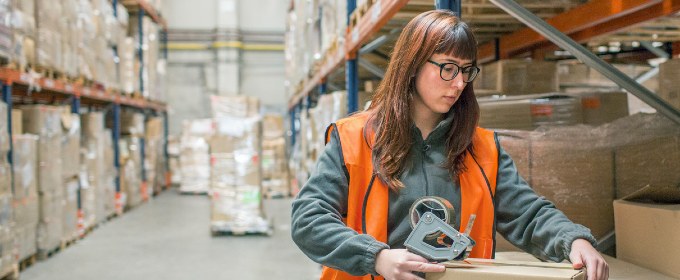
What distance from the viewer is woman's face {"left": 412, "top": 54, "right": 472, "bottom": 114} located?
1.57 meters

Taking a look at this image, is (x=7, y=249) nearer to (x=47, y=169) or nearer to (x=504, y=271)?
(x=47, y=169)

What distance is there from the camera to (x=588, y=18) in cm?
287

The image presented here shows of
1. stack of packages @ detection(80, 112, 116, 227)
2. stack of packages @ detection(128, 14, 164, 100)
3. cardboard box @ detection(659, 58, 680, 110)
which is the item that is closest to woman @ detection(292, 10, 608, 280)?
cardboard box @ detection(659, 58, 680, 110)

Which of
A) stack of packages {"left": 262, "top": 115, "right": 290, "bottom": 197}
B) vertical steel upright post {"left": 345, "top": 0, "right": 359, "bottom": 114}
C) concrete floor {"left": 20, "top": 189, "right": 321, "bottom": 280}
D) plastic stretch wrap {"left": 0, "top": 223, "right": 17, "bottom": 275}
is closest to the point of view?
vertical steel upright post {"left": 345, "top": 0, "right": 359, "bottom": 114}

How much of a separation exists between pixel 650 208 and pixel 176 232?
20.2 feet

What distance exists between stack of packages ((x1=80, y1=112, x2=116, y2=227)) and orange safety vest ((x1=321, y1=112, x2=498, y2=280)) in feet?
19.9

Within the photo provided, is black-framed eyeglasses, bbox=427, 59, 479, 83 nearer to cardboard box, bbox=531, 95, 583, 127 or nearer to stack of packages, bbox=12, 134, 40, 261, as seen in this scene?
cardboard box, bbox=531, 95, 583, 127

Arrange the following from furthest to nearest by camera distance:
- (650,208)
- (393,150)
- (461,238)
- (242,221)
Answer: (242,221) < (650,208) < (393,150) < (461,238)

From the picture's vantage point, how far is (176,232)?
7336mm

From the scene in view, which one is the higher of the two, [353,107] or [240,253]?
[353,107]

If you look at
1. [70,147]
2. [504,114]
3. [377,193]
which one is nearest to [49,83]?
[70,147]

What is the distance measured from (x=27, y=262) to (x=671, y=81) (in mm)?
5224

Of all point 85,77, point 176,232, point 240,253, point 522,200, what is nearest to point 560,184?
point 522,200

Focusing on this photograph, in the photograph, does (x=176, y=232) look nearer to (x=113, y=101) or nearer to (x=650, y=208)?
(x=113, y=101)
